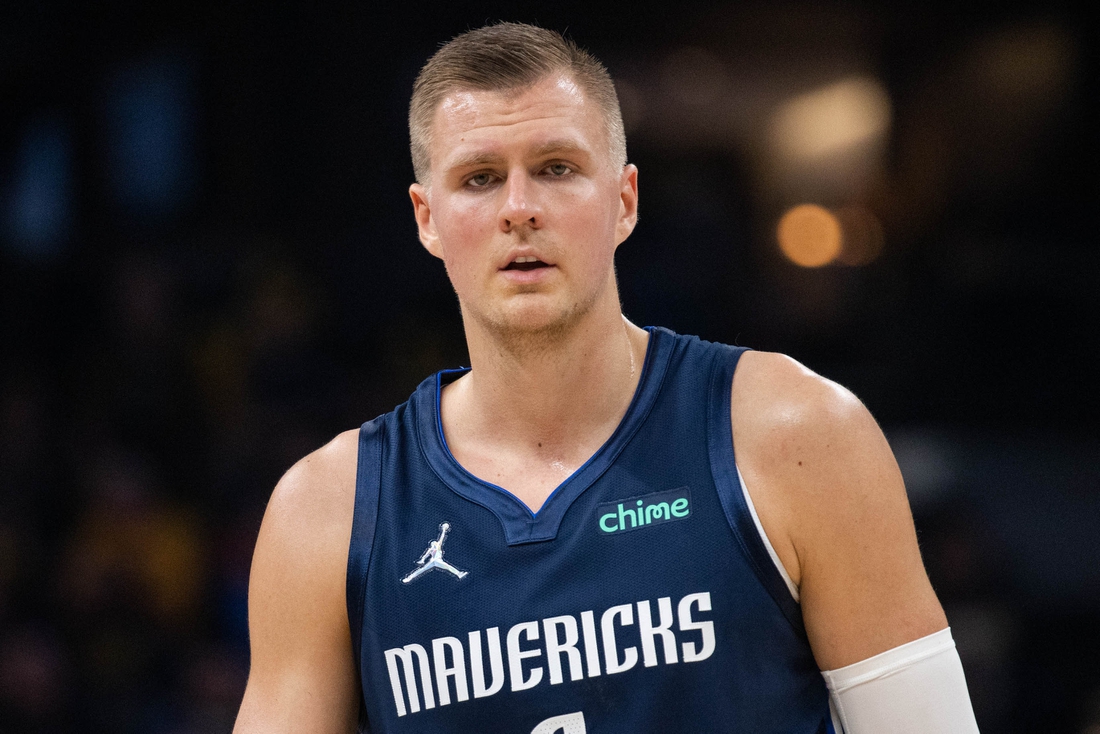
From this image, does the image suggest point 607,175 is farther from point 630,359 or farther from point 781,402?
point 781,402

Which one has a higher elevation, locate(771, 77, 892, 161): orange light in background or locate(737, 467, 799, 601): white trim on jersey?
locate(771, 77, 892, 161): orange light in background

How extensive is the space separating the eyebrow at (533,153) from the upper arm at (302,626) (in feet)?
2.30

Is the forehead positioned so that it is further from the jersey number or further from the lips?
the jersey number

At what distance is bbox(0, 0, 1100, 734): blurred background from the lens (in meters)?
5.37

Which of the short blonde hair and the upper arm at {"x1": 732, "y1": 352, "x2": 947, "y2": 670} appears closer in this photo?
the upper arm at {"x1": 732, "y1": 352, "x2": 947, "y2": 670}

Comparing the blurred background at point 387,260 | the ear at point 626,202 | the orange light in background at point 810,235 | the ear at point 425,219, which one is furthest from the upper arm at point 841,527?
the orange light in background at point 810,235

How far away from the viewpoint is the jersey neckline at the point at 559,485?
7.13ft

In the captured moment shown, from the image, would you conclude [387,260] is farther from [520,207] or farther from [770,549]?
[770,549]

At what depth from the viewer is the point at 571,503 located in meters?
2.19

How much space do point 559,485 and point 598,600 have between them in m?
0.25

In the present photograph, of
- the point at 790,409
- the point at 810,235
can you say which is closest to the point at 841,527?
the point at 790,409

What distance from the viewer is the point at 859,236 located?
5.88 m

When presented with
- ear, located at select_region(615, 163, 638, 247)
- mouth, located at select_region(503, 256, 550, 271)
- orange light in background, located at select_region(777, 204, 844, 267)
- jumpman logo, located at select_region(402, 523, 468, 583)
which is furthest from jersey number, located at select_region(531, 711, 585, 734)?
orange light in background, located at select_region(777, 204, 844, 267)

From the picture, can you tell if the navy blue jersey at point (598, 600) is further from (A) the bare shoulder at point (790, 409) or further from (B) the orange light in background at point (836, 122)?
(B) the orange light in background at point (836, 122)
